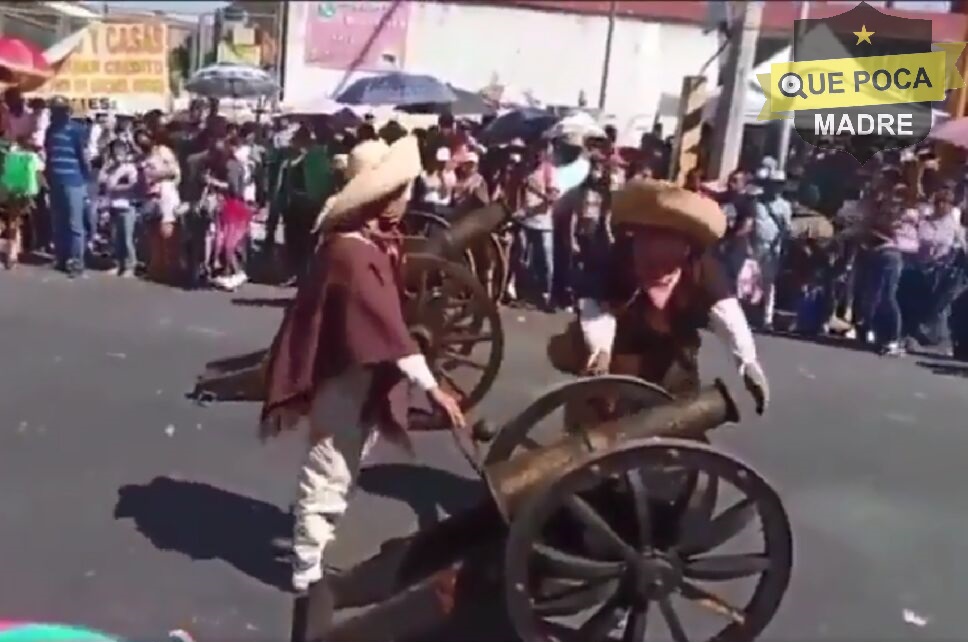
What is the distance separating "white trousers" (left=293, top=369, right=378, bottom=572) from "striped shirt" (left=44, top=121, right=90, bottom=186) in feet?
26.8

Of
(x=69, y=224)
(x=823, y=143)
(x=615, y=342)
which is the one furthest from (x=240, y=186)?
(x=615, y=342)

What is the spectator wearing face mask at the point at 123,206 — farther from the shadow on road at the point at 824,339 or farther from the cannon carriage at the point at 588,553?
the cannon carriage at the point at 588,553

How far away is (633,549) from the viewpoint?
4.08 m

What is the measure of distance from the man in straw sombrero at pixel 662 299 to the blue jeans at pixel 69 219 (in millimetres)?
8322

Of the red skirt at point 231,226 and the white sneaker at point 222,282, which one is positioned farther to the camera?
the red skirt at point 231,226

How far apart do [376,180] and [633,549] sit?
4.75 ft

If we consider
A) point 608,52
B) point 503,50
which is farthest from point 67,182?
point 608,52

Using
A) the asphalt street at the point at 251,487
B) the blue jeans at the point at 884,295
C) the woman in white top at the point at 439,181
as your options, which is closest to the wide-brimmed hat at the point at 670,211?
the asphalt street at the point at 251,487

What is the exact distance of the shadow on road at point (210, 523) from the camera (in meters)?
5.20

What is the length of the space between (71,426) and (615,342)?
3.10 m

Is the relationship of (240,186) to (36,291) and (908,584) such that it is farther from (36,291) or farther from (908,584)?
(908,584)

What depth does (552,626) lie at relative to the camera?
419 centimetres

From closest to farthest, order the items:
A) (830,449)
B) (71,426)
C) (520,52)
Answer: (71,426) → (830,449) → (520,52)

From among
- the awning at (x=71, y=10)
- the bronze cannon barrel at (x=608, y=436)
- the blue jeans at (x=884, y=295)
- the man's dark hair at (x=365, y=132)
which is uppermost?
the awning at (x=71, y=10)
